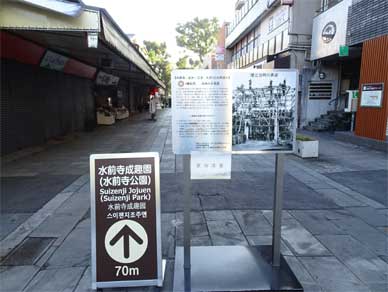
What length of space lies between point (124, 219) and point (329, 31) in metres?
14.3

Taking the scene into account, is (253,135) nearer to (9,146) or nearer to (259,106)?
(259,106)

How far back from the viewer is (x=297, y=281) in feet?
9.17

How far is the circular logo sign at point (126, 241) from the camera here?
2.69 m

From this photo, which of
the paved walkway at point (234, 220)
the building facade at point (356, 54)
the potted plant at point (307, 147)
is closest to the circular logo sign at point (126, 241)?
the paved walkway at point (234, 220)

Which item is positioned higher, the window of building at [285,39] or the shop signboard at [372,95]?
the window of building at [285,39]

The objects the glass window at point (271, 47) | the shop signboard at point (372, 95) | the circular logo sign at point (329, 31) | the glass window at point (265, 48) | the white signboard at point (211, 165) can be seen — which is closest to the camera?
the white signboard at point (211, 165)

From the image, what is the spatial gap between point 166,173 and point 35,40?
536 cm

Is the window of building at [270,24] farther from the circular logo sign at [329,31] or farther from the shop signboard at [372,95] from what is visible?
the shop signboard at [372,95]

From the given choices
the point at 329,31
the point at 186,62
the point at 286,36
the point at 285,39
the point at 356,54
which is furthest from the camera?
the point at 186,62

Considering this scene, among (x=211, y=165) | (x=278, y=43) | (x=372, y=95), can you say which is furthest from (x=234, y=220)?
(x=278, y=43)

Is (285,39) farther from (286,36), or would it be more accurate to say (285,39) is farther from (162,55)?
(162,55)

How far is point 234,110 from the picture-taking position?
9.13ft

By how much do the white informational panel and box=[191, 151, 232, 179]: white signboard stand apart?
0.25 feet

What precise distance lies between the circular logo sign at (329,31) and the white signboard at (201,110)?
42.6 ft
